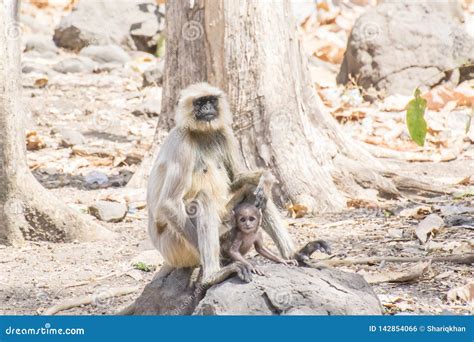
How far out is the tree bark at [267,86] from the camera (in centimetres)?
742

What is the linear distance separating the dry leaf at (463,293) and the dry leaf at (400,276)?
376 mm

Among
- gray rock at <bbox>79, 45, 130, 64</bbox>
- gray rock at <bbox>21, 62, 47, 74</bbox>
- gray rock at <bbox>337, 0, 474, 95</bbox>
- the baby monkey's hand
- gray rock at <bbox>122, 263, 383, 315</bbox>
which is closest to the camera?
gray rock at <bbox>122, 263, 383, 315</bbox>

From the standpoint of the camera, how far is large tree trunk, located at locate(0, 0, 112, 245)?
6848 millimetres

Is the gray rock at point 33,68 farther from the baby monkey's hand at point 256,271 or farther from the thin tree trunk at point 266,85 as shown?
the baby monkey's hand at point 256,271

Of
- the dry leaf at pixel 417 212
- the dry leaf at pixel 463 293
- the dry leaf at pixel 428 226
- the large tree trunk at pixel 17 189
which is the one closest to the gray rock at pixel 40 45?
the large tree trunk at pixel 17 189

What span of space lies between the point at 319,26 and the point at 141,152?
25.0 ft

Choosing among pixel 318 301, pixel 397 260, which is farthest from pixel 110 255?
pixel 318 301

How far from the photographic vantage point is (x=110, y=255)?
22.3ft

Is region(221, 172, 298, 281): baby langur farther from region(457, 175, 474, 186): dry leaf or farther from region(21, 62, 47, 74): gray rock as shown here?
region(21, 62, 47, 74): gray rock

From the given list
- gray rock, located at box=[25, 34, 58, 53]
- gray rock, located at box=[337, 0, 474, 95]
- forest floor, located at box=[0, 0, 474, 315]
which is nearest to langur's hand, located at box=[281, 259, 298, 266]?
forest floor, located at box=[0, 0, 474, 315]

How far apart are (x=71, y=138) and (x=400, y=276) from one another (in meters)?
5.84

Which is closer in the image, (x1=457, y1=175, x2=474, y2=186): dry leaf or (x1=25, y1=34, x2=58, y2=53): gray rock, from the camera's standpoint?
(x1=457, y1=175, x2=474, y2=186): dry leaf

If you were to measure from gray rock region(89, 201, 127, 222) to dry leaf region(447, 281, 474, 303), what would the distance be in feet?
11.1

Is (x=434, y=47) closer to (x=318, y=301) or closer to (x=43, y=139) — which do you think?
(x=43, y=139)
